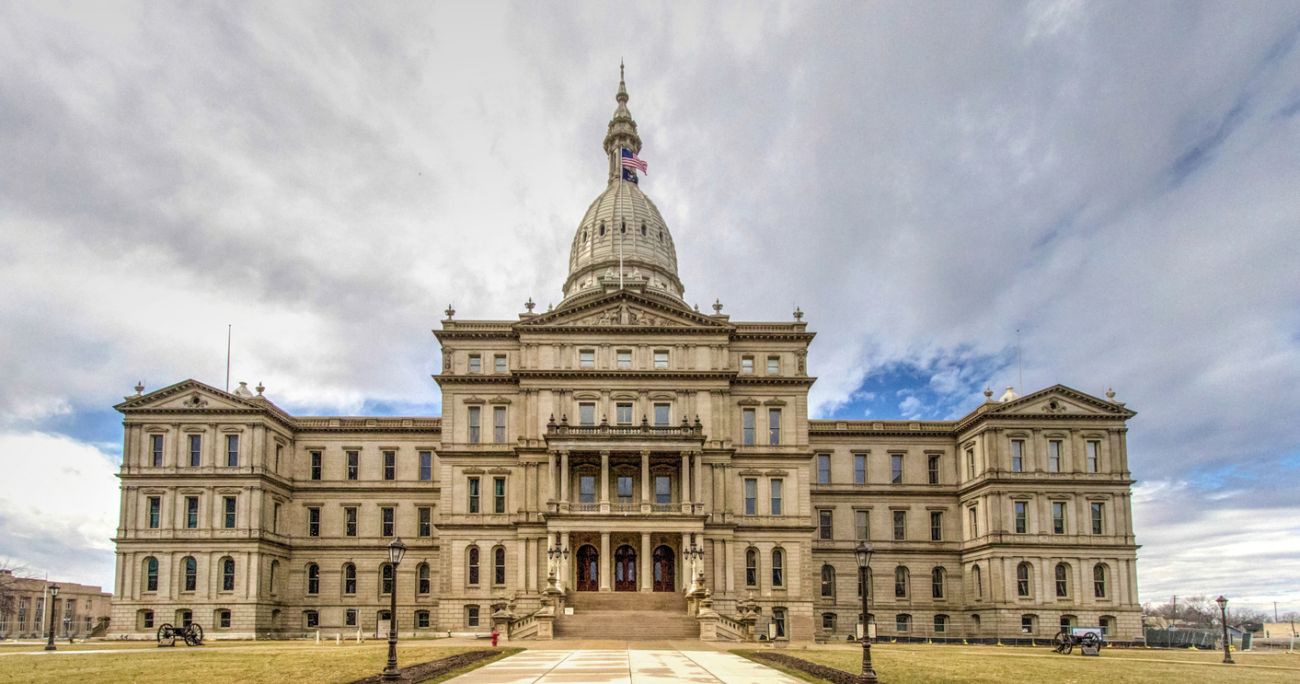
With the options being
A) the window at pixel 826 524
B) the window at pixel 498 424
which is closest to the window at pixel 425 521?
the window at pixel 498 424

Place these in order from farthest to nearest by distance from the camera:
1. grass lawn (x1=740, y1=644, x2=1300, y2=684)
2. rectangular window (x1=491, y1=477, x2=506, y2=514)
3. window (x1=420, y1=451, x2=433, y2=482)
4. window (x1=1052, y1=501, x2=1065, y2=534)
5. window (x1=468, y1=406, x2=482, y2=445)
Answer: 1. window (x1=420, y1=451, x2=433, y2=482)
2. window (x1=1052, y1=501, x2=1065, y2=534)
3. window (x1=468, y1=406, x2=482, y2=445)
4. rectangular window (x1=491, y1=477, x2=506, y2=514)
5. grass lawn (x1=740, y1=644, x2=1300, y2=684)

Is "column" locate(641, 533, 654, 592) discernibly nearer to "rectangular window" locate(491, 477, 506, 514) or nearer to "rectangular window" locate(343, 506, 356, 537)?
"rectangular window" locate(491, 477, 506, 514)

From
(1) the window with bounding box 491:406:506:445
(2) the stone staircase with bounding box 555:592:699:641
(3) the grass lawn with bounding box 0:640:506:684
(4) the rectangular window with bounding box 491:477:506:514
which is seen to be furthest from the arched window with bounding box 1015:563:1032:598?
(3) the grass lawn with bounding box 0:640:506:684

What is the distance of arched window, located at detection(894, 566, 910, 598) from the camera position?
7331 centimetres

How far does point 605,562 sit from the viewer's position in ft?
199

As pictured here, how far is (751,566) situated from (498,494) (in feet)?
54.0

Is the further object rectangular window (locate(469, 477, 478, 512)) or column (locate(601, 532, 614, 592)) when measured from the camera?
rectangular window (locate(469, 477, 478, 512))

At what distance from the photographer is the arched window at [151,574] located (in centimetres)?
6694

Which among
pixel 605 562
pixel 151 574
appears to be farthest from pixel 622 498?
pixel 151 574

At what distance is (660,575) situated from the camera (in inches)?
2542

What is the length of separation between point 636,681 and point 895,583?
5152cm

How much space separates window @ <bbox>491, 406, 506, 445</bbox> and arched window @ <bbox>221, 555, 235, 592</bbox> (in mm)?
18899

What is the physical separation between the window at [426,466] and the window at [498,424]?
985 cm

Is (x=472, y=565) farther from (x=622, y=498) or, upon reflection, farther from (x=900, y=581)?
(x=900, y=581)
